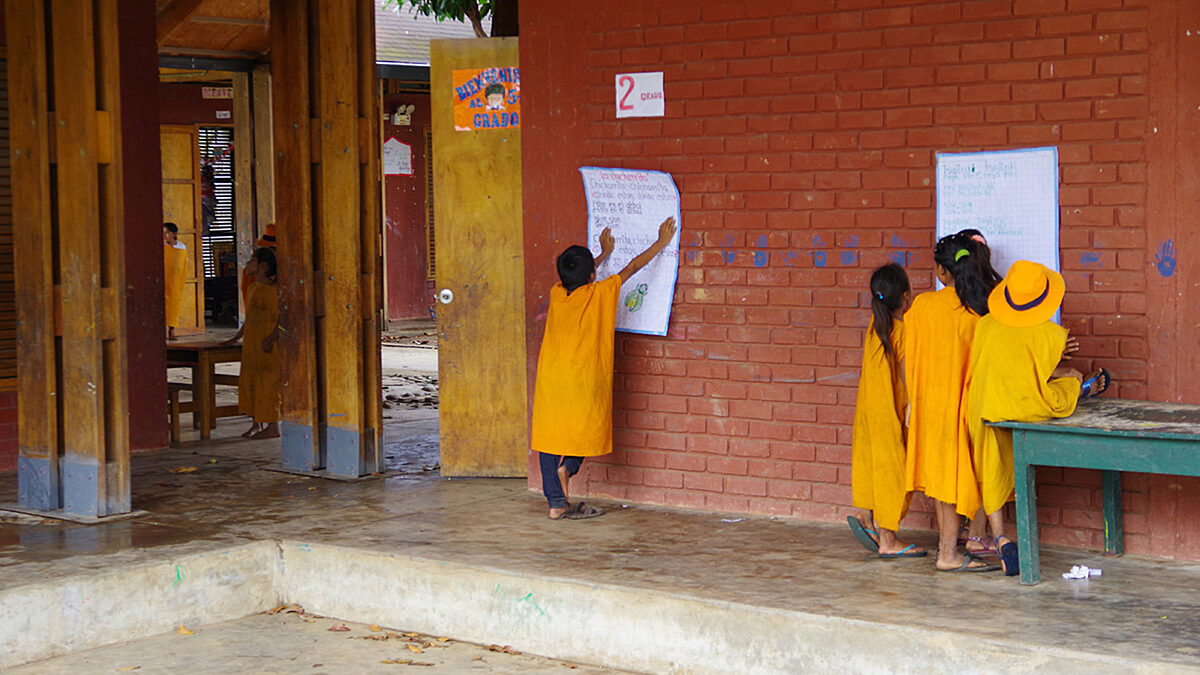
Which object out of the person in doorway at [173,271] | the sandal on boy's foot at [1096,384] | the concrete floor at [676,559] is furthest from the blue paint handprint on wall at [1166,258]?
the person in doorway at [173,271]

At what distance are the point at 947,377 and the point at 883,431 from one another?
0.42 meters

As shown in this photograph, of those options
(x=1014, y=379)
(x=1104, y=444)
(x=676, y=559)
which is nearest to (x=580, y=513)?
(x=676, y=559)

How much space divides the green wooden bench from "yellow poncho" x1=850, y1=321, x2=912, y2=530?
61cm

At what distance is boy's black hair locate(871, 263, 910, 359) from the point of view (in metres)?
6.03

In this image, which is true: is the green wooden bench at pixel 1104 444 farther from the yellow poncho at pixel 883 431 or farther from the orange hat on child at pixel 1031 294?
the yellow poncho at pixel 883 431

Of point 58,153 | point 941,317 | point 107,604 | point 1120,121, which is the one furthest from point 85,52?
point 1120,121

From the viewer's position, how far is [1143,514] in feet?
19.8

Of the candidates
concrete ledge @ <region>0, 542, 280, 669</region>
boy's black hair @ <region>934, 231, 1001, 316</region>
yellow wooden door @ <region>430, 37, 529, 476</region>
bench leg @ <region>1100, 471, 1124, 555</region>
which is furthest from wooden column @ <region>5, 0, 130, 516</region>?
bench leg @ <region>1100, 471, 1124, 555</region>

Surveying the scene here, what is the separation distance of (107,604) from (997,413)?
13.3 ft

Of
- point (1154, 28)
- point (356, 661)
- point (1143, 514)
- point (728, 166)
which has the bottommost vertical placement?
point (356, 661)

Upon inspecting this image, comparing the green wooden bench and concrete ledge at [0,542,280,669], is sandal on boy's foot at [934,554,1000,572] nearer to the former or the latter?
the green wooden bench

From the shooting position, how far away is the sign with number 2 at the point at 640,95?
7332mm

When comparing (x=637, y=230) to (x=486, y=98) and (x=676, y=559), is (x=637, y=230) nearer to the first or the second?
(x=486, y=98)

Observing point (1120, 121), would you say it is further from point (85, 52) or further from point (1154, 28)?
point (85, 52)
